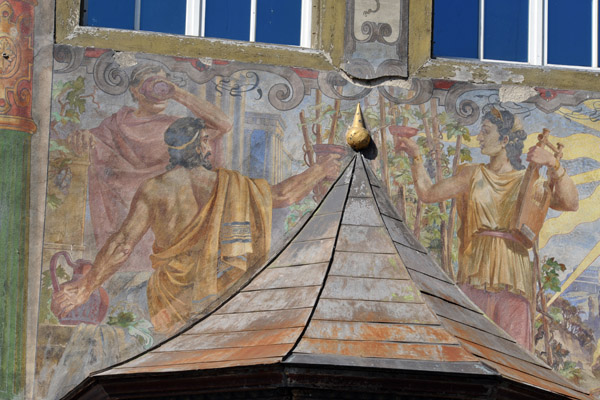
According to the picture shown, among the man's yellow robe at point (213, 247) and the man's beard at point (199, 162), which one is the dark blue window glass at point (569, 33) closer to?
the man's yellow robe at point (213, 247)

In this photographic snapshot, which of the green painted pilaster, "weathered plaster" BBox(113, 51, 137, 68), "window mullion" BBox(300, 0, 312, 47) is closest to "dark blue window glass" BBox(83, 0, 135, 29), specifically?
"weathered plaster" BBox(113, 51, 137, 68)

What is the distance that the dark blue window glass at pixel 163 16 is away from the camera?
1084 cm

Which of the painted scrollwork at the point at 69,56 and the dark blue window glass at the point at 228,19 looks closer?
the painted scrollwork at the point at 69,56

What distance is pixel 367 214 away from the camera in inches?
402

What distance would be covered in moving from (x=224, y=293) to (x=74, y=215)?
3.96ft

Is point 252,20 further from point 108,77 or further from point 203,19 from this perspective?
point 108,77

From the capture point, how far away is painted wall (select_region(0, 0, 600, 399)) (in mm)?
10148

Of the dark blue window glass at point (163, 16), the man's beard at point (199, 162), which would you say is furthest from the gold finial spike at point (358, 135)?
the dark blue window glass at point (163, 16)

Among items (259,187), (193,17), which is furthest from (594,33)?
(193,17)

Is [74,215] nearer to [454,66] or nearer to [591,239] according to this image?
[454,66]

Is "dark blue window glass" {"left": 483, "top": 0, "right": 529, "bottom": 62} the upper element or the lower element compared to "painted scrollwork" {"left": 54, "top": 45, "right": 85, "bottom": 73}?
upper

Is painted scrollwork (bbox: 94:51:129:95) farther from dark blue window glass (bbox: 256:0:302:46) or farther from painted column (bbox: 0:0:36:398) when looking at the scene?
dark blue window glass (bbox: 256:0:302:46)

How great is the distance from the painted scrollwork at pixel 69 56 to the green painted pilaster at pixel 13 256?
589 millimetres

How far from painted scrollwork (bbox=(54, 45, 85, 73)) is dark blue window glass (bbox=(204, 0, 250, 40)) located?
967 millimetres
